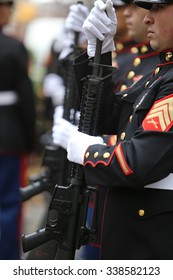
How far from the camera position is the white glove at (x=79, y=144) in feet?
10.1

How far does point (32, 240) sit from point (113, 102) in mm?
743

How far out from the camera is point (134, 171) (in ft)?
9.24

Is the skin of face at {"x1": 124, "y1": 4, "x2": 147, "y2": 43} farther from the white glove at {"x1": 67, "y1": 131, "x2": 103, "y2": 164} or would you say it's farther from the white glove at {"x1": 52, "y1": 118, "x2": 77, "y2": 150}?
the white glove at {"x1": 67, "y1": 131, "x2": 103, "y2": 164}

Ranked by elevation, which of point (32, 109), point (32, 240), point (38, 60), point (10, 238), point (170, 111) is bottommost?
point (38, 60)

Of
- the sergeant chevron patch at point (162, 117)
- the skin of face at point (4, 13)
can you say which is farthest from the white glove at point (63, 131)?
the skin of face at point (4, 13)

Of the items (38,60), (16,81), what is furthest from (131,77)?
(38,60)

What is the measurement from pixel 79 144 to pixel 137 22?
1.13 metres

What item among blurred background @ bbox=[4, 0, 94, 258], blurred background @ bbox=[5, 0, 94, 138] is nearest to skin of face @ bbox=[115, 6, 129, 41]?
blurred background @ bbox=[4, 0, 94, 258]

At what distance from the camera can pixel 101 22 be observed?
3.21 metres

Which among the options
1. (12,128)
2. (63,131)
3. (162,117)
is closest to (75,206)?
(162,117)

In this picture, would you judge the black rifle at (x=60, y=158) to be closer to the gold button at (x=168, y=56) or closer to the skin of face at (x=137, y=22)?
the skin of face at (x=137, y=22)

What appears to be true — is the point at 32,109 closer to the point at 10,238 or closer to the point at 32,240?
the point at 10,238

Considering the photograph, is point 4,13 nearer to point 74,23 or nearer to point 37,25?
point 74,23

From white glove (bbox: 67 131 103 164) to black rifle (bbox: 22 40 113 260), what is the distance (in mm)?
90
